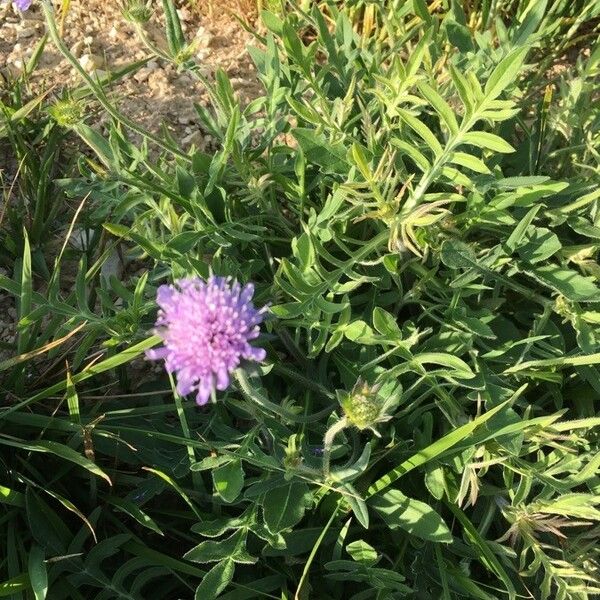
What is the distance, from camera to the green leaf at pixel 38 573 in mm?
1137

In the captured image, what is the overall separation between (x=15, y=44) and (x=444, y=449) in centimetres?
155

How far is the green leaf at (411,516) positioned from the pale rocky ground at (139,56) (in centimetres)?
99

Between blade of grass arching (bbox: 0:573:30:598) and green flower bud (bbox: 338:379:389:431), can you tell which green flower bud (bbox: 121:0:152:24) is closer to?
green flower bud (bbox: 338:379:389:431)

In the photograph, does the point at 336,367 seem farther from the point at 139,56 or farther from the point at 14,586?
the point at 139,56

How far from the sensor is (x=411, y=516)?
49.9 inches

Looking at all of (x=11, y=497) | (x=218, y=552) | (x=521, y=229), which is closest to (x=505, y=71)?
(x=521, y=229)

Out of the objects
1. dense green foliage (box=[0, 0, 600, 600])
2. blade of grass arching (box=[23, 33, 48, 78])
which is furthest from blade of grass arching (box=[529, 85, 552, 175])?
blade of grass arching (box=[23, 33, 48, 78])

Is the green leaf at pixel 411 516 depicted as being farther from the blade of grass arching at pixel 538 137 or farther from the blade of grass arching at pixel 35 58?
the blade of grass arching at pixel 35 58

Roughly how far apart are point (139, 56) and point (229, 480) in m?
1.29

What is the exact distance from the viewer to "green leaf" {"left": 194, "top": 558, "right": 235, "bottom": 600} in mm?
1147

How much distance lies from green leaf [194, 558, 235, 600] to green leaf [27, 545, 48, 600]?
9.6 inches

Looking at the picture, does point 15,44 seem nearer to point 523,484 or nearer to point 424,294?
point 424,294

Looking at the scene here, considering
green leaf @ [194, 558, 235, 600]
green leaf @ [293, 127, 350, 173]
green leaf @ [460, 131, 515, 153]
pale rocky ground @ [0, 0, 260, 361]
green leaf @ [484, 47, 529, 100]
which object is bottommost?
green leaf @ [194, 558, 235, 600]

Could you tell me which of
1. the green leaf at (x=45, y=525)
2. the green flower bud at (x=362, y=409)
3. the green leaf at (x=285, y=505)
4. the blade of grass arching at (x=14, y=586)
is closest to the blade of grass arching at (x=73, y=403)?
the green leaf at (x=45, y=525)
